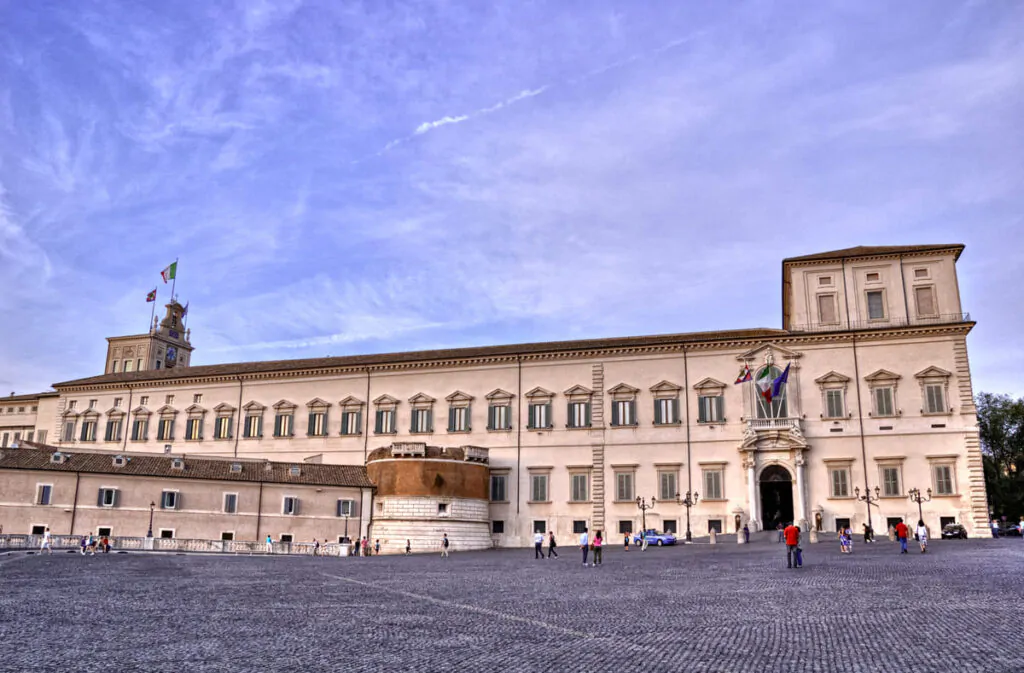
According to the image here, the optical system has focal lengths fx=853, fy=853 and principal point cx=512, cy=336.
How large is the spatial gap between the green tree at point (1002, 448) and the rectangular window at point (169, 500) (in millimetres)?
60283

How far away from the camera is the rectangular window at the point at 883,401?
45.4m

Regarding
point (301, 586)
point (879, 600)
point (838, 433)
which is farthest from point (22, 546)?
point (838, 433)

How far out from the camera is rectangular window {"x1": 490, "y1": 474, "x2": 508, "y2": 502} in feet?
168

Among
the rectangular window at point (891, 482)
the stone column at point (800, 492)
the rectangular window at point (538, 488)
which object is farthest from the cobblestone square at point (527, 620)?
the rectangular window at point (538, 488)

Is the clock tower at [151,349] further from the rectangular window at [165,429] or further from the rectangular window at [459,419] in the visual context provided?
the rectangular window at [459,419]

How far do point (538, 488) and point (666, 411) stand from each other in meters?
8.83

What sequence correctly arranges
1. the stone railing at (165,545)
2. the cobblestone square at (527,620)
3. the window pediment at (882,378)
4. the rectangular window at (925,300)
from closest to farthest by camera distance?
the cobblestone square at (527,620) → the stone railing at (165,545) → the window pediment at (882,378) → the rectangular window at (925,300)

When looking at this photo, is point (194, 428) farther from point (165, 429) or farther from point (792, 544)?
point (792, 544)

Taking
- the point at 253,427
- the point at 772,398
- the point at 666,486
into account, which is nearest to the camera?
the point at 772,398

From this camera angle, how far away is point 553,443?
51156mm

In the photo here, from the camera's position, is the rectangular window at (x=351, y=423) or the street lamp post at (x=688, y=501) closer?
the street lamp post at (x=688, y=501)

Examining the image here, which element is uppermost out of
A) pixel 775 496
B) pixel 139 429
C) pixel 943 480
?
pixel 139 429

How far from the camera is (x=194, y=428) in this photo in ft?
199

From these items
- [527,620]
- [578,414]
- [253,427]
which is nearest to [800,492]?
[578,414]
